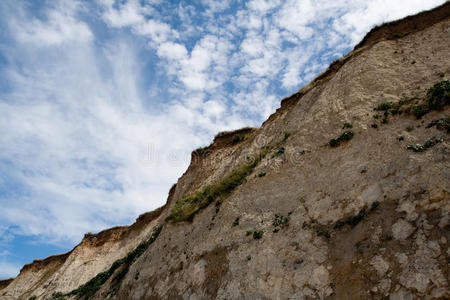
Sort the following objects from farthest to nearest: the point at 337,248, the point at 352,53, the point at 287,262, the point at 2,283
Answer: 1. the point at 2,283
2. the point at 352,53
3. the point at 287,262
4. the point at 337,248

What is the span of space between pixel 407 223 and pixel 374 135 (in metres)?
4.10

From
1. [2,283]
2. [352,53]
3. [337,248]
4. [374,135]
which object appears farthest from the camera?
[2,283]

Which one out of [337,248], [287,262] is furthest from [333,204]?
[287,262]

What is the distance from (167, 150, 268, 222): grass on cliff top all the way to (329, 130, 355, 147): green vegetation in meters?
3.69

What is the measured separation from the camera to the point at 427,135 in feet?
33.1

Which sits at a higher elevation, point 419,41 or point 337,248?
point 419,41

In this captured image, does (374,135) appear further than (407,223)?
Yes

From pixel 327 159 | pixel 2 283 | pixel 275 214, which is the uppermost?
pixel 2 283

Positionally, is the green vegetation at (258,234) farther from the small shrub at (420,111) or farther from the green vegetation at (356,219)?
the small shrub at (420,111)

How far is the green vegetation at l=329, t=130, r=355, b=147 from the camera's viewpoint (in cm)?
1194

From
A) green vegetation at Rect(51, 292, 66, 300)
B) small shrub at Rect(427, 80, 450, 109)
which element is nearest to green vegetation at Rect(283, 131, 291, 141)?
small shrub at Rect(427, 80, 450, 109)

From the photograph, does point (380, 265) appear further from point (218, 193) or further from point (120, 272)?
point (120, 272)

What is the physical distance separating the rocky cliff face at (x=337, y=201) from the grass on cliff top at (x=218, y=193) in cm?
8

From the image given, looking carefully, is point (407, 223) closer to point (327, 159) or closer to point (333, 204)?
point (333, 204)
